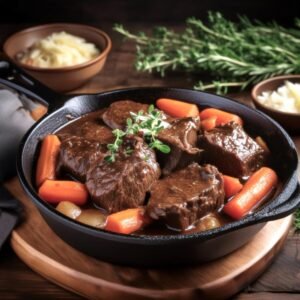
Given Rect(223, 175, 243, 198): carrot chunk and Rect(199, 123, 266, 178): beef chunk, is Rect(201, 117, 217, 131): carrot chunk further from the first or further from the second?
Rect(223, 175, 243, 198): carrot chunk

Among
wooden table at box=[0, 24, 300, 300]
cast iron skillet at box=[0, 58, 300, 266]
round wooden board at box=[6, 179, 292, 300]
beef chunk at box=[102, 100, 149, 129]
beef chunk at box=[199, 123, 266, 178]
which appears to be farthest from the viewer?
beef chunk at box=[102, 100, 149, 129]

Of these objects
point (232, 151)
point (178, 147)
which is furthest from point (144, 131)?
point (232, 151)

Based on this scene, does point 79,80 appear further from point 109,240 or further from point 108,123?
point 109,240

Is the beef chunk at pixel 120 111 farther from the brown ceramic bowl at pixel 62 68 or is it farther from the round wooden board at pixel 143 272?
the brown ceramic bowl at pixel 62 68

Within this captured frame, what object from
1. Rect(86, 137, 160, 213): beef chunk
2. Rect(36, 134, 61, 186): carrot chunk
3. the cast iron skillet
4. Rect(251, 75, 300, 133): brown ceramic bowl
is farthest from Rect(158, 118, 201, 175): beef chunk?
Rect(251, 75, 300, 133): brown ceramic bowl

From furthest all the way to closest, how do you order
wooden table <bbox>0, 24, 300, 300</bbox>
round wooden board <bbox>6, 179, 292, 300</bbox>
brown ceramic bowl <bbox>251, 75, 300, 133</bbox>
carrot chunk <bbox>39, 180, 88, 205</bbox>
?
brown ceramic bowl <bbox>251, 75, 300, 133</bbox> < carrot chunk <bbox>39, 180, 88, 205</bbox> < wooden table <bbox>0, 24, 300, 300</bbox> < round wooden board <bbox>6, 179, 292, 300</bbox>

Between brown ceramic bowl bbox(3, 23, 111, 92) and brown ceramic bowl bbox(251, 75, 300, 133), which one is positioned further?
brown ceramic bowl bbox(3, 23, 111, 92)
